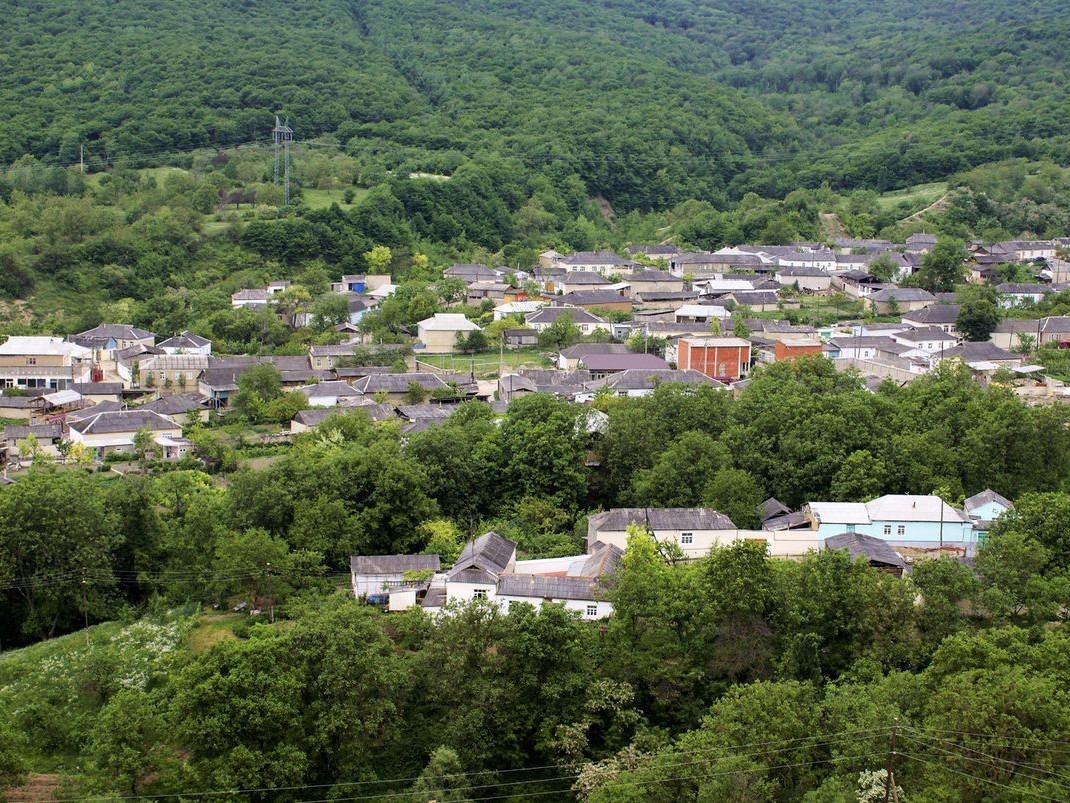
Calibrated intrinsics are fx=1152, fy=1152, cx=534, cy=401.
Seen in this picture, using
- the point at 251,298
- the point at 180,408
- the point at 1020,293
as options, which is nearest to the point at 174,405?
the point at 180,408

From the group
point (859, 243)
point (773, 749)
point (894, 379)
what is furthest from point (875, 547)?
point (859, 243)

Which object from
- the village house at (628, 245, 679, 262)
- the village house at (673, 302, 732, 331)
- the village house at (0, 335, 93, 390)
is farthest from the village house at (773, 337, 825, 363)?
the village house at (0, 335, 93, 390)

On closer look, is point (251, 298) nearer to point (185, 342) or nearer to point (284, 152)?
point (185, 342)

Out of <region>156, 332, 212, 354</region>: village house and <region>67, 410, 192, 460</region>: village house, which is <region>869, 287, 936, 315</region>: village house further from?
<region>67, 410, 192, 460</region>: village house

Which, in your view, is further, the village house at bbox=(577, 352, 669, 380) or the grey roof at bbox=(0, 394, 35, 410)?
the village house at bbox=(577, 352, 669, 380)

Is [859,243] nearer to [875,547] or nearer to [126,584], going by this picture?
[875,547]
